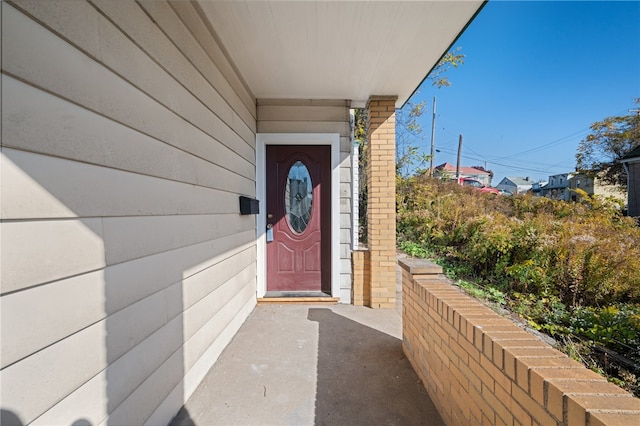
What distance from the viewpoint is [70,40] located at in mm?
924

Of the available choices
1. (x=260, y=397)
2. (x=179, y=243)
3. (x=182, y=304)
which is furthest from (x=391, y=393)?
(x=179, y=243)

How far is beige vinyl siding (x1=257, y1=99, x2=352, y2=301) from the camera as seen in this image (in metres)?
3.34

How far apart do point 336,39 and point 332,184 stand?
163 cm

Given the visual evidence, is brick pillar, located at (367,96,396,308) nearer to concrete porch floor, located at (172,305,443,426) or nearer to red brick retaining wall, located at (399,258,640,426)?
concrete porch floor, located at (172,305,443,426)

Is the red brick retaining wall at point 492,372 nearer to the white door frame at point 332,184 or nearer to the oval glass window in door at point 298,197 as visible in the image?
the white door frame at point 332,184

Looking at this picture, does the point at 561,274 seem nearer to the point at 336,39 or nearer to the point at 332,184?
the point at 332,184

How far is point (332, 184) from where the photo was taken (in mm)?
3393

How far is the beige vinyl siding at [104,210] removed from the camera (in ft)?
A: 2.54

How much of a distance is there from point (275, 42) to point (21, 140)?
1.87 meters

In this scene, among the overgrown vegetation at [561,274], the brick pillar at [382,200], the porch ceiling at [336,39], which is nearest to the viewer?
the porch ceiling at [336,39]

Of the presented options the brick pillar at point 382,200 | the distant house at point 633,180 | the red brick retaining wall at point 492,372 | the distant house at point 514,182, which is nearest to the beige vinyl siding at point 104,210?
the red brick retaining wall at point 492,372

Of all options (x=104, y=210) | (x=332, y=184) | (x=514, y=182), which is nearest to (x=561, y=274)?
(x=332, y=184)

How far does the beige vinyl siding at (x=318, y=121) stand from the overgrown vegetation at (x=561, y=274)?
1.95 metres

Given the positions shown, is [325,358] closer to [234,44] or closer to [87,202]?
[87,202]
